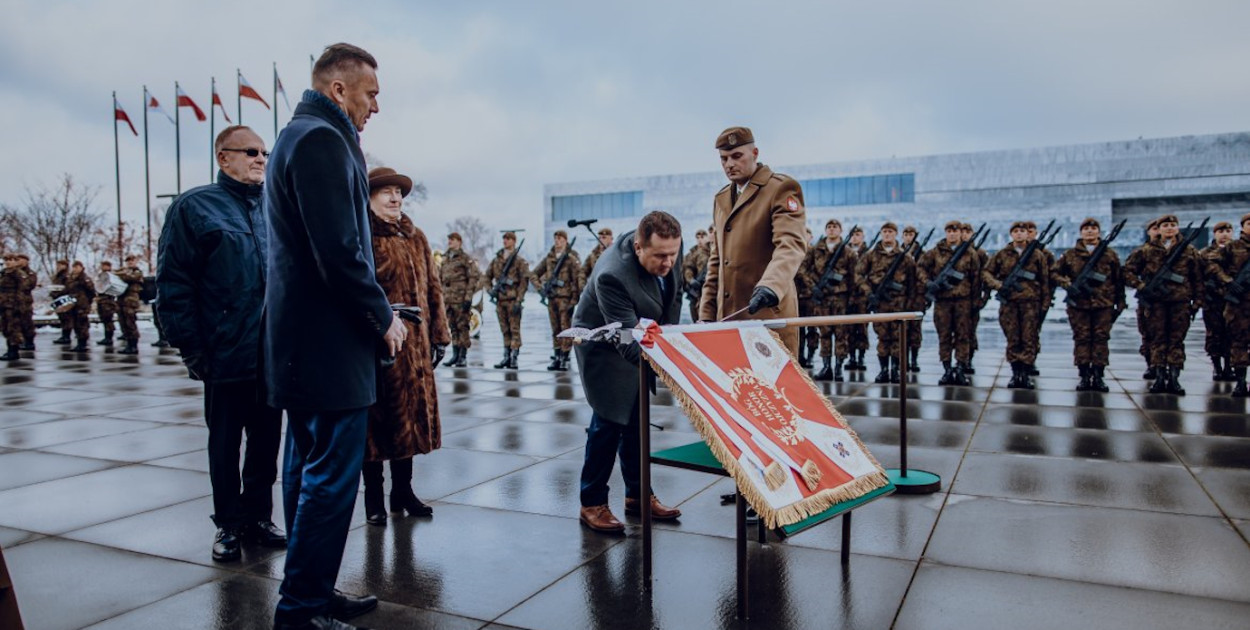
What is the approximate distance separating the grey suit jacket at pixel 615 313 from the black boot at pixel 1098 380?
7.14 meters

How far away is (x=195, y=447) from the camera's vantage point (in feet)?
20.2

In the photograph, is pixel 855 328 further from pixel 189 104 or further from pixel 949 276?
pixel 189 104

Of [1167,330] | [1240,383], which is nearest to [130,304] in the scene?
[1167,330]

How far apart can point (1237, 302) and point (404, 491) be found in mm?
9429

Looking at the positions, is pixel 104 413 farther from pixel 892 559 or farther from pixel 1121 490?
pixel 1121 490

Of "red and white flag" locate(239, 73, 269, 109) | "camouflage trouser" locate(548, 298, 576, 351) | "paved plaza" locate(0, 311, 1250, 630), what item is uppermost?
"red and white flag" locate(239, 73, 269, 109)

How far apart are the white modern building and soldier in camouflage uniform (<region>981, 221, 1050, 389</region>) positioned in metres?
44.9

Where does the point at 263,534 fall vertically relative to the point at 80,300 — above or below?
below

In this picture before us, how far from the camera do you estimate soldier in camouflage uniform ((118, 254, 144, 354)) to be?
643 inches

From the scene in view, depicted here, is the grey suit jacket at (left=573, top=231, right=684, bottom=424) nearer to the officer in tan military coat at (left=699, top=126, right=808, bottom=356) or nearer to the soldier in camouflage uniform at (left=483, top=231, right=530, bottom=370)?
the officer in tan military coat at (left=699, top=126, right=808, bottom=356)

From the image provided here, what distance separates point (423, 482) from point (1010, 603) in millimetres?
3432

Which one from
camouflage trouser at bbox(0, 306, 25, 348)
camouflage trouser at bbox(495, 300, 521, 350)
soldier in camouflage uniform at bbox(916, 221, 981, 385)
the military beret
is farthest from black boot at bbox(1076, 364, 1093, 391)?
camouflage trouser at bbox(0, 306, 25, 348)

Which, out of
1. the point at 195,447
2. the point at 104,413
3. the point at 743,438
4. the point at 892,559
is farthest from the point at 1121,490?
the point at 104,413

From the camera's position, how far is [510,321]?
1289 cm
